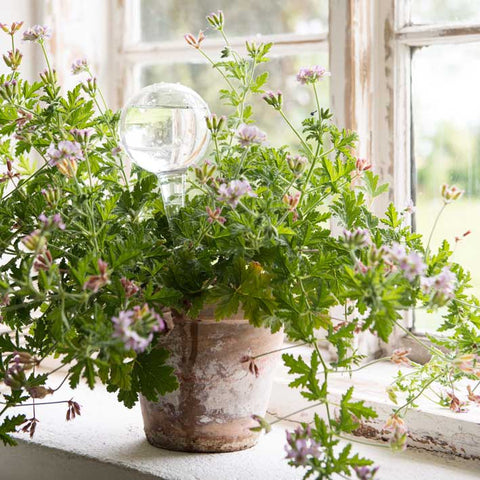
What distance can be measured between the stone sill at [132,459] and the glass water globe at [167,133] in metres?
0.38

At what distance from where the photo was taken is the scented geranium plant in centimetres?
94

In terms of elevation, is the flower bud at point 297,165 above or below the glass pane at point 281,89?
below

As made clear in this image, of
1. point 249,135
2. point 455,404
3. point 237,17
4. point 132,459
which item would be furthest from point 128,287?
point 237,17

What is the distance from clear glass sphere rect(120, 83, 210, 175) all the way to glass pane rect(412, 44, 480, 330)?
52 cm

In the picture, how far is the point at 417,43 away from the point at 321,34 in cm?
21

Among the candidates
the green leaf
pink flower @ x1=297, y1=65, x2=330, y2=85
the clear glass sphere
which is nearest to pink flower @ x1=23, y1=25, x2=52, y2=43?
the clear glass sphere

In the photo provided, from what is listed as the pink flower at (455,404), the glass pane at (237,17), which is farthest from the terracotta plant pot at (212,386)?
the glass pane at (237,17)

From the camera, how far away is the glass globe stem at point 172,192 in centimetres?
121

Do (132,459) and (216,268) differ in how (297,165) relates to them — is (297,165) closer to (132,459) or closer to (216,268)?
(216,268)

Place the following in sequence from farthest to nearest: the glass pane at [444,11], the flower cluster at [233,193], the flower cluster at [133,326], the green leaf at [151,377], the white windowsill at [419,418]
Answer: the glass pane at [444,11], the white windowsill at [419,418], the green leaf at [151,377], the flower cluster at [233,193], the flower cluster at [133,326]

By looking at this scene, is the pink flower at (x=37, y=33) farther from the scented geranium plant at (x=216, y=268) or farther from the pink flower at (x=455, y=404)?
the pink flower at (x=455, y=404)

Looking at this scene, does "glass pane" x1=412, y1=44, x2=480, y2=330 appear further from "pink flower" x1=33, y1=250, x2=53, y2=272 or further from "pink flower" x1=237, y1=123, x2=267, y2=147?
"pink flower" x1=33, y1=250, x2=53, y2=272

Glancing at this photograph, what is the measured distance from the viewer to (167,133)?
1.21 meters

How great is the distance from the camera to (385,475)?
4.06 feet
